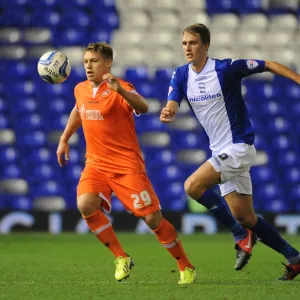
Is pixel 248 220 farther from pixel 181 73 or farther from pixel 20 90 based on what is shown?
pixel 20 90

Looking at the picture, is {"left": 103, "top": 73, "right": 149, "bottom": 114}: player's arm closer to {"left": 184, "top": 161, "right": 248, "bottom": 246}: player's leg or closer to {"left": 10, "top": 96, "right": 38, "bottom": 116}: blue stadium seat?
{"left": 184, "top": 161, "right": 248, "bottom": 246}: player's leg

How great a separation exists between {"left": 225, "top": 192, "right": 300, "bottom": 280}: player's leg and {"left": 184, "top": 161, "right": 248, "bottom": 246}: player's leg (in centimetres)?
27

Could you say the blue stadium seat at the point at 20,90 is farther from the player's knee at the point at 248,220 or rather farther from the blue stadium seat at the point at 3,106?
the player's knee at the point at 248,220

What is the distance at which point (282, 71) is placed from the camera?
Result: 6309 mm

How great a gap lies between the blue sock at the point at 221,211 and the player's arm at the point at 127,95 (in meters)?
1.09

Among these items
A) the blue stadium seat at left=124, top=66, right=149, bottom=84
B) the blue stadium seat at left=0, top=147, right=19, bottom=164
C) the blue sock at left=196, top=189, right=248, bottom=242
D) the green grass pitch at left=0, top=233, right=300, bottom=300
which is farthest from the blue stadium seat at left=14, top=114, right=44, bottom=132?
the blue sock at left=196, top=189, right=248, bottom=242

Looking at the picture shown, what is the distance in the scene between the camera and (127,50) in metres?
15.4

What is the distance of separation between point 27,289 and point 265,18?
35.6ft

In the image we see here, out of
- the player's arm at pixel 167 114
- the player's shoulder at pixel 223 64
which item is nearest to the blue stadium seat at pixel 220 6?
the player's shoulder at pixel 223 64

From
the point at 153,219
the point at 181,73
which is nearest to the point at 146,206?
the point at 153,219

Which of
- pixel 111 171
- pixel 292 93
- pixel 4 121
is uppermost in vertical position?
pixel 111 171

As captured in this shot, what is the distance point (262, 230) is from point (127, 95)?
1.57 m

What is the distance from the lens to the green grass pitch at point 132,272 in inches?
226

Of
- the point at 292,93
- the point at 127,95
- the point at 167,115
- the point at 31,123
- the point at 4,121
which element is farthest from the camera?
the point at 292,93
